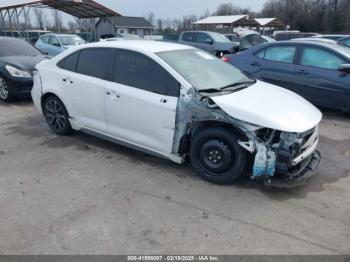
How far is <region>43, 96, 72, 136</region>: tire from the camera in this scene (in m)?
5.46

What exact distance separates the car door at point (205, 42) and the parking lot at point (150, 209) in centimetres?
1286

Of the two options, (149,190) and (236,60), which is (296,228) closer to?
(149,190)

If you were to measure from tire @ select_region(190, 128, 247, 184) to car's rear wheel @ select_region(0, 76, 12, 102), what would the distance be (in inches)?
218

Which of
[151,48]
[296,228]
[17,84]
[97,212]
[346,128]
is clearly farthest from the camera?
[17,84]

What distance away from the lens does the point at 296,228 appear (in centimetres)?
322

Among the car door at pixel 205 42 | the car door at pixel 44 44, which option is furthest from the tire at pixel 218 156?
the car door at pixel 44 44

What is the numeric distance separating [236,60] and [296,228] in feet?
18.0

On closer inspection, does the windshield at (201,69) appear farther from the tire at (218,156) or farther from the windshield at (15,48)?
the windshield at (15,48)

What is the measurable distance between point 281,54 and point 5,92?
6.37 m

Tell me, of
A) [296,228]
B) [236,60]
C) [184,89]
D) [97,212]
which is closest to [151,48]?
[184,89]

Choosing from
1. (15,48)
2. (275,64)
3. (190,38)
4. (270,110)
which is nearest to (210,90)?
(270,110)

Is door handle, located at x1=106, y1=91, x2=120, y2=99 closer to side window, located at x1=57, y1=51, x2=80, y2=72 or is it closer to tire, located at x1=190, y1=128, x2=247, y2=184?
side window, located at x1=57, y1=51, x2=80, y2=72

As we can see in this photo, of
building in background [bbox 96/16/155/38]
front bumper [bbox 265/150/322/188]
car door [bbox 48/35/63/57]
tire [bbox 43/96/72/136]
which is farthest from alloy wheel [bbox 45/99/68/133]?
building in background [bbox 96/16/155/38]

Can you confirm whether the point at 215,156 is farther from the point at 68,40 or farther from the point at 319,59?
the point at 68,40
